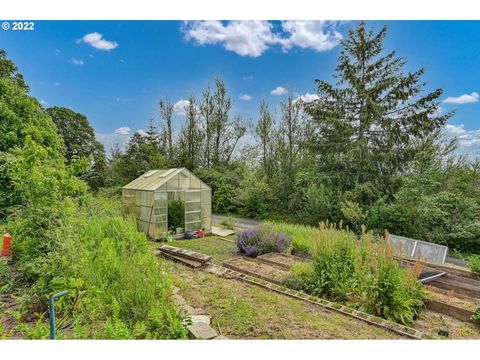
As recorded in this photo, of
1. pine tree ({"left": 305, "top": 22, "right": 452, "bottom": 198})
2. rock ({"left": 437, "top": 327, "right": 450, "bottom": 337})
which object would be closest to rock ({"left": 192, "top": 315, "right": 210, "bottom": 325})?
rock ({"left": 437, "top": 327, "right": 450, "bottom": 337})

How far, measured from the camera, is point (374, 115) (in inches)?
355

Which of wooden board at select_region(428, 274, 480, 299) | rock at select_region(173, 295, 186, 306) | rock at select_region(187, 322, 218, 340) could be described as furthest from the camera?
wooden board at select_region(428, 274, 480, 299)

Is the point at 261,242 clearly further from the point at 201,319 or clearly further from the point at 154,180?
the point at 154,180

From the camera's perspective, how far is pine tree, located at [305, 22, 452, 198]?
29.0 feet

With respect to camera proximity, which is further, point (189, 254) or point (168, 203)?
point (168, 203)

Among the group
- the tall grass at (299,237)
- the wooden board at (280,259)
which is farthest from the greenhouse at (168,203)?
the wooden board at (280,259)

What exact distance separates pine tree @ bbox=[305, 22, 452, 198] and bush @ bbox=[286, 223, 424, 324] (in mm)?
6204

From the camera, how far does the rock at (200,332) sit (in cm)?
210

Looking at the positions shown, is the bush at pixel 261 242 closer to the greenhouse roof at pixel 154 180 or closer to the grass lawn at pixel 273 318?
the grass lawn at pixel 273 318

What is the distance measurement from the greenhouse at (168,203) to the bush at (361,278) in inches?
190

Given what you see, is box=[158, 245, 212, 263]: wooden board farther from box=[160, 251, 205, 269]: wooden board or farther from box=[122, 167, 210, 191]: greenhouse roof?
box=[122, 167, 210, 191]: greenhouse roof

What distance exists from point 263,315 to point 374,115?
8.50m

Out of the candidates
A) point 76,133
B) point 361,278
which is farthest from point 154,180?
point 361,278

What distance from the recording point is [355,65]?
937 centimetres
